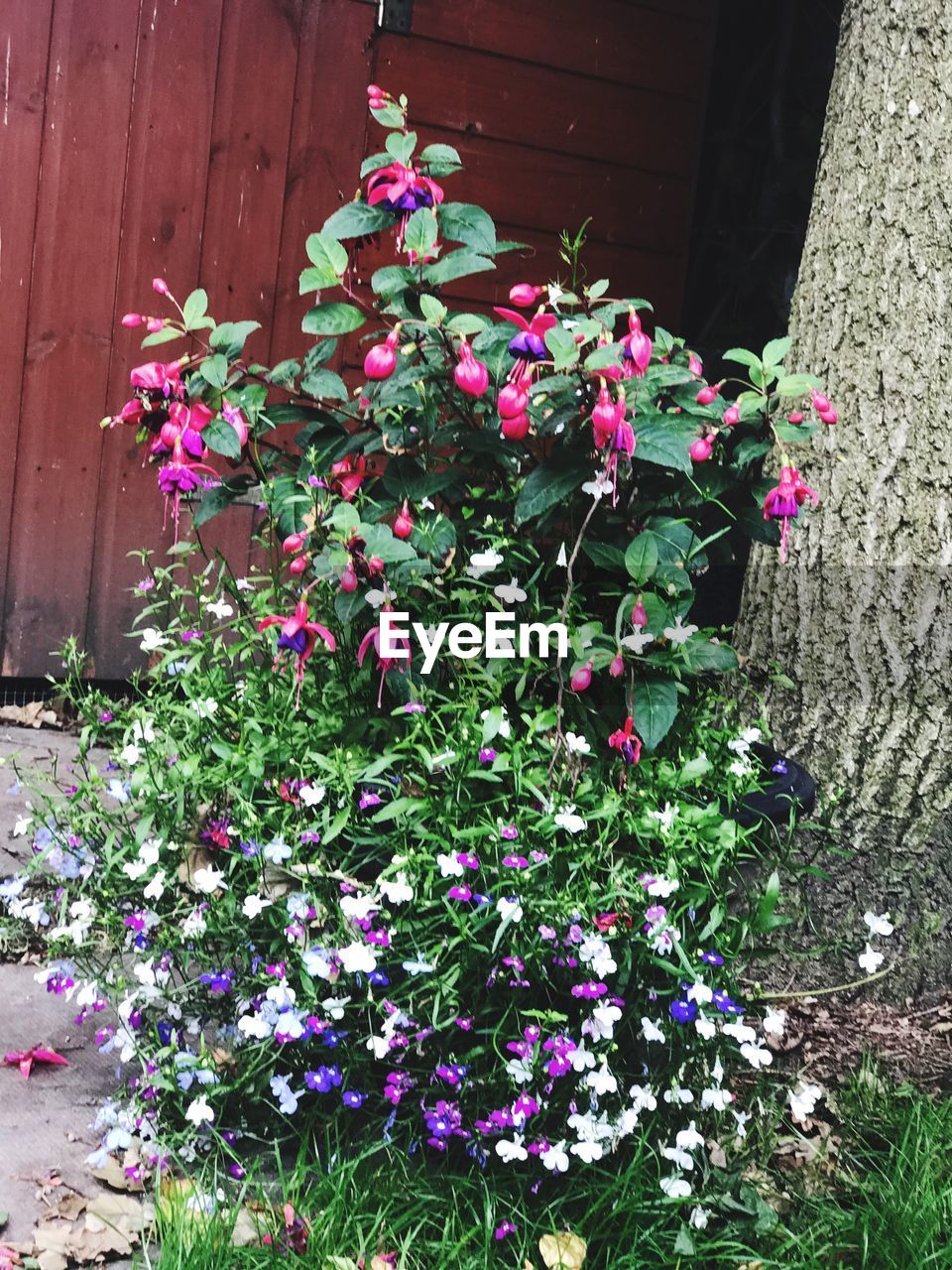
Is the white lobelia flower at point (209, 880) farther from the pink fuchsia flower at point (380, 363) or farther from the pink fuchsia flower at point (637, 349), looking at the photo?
the pink fuchsia flower at point (637, 349)

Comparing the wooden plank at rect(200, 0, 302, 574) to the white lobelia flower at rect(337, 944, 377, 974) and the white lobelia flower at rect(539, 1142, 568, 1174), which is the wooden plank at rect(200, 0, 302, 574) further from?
the white lobelia flower at rect(539, 1142, 568, 1174)

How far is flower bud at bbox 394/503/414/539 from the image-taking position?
6.38ft

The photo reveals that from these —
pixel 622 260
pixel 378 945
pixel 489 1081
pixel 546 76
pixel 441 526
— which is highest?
pixel 546 76

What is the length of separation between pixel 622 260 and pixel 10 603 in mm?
2083

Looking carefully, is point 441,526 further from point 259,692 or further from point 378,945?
point 378,945

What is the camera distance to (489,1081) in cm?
176

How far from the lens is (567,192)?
3.86 metres

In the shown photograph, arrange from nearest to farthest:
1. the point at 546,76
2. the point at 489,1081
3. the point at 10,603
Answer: the point at 489,1081 → the point at 10,603 → the point at 546,76

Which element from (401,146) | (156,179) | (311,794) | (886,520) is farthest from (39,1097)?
(156,179)

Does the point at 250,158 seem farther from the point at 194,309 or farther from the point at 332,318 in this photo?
the point at 332,318

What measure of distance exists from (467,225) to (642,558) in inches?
22.7

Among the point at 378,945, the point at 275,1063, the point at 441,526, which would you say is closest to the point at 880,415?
the point at 441,526

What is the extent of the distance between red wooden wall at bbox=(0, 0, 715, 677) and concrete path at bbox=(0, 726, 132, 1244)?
1132 millimetres

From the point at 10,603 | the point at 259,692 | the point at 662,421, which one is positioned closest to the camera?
the point at 662,421
